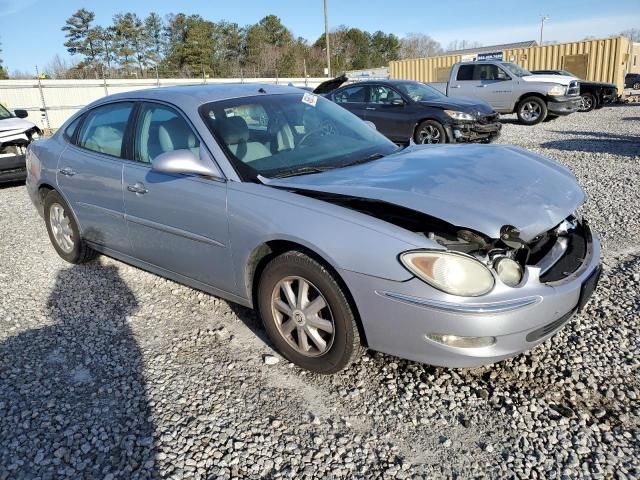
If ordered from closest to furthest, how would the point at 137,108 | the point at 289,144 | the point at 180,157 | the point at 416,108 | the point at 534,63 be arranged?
the point at 180,157
the point at 289,144
the point at 137,108
the point at 416,108
the point at 534,63

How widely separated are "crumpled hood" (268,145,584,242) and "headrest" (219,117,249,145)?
49 centimetres

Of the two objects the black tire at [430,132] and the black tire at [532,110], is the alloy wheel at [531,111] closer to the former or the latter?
the black tire at [532,110]

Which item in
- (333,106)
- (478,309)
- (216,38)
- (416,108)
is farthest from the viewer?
(216,38)

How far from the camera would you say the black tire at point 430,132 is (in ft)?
32.7

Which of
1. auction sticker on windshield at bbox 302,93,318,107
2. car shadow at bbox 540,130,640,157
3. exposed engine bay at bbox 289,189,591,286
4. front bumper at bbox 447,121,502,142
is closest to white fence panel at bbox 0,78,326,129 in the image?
front bumper at bbox 447,121,502,142

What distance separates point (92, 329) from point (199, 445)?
158 cm

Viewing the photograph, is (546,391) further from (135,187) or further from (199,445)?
(135,187)

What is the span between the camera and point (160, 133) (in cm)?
354

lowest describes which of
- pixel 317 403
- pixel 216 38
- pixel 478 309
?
pixel 317 403

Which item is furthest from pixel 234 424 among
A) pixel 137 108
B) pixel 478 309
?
pixel 137 108

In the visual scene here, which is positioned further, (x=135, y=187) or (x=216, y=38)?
(x=216, y=38)

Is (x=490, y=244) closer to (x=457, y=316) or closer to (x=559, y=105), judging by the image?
(x=457, y=316)

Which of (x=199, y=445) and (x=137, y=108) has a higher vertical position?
(x=137, y=108)

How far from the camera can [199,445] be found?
235 cm
